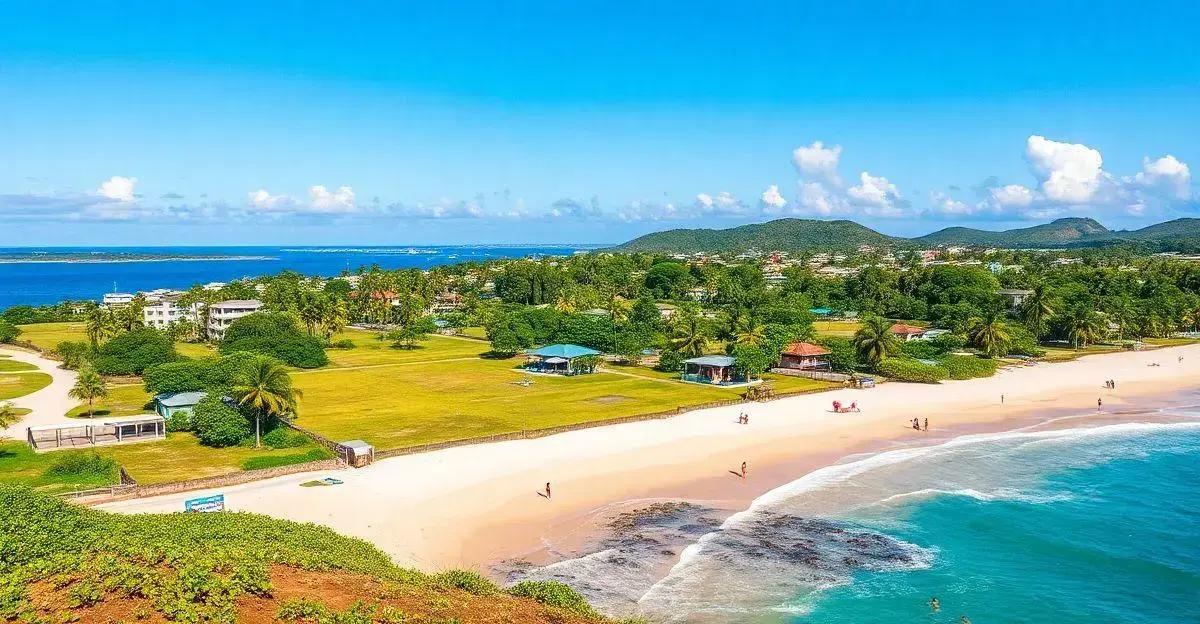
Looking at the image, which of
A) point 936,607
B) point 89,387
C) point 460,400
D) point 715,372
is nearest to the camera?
point 936,607

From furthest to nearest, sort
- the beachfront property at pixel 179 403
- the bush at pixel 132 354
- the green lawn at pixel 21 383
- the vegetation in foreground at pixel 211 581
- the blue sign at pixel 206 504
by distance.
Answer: the bush at pixel 132 354 → the green lawn at pixel 21 383 → the beachfront property at pixel 179 403 → the blue sign at pixel 206 504 → the vegetation in foreground at pixel 211 581

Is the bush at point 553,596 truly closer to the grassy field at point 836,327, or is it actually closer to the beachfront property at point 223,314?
the grassy field at point 836,327

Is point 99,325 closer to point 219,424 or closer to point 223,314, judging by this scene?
point 223,314

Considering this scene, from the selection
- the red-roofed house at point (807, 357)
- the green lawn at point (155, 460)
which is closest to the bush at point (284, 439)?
the green lawn at point (155, 460)

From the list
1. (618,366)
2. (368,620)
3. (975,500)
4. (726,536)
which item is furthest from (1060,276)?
(368,620)

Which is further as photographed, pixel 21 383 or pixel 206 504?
pixel 21 383

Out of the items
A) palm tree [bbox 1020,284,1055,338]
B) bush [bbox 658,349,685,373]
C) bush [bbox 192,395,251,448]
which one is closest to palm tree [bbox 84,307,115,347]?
bush [bbox 192,395,251,448]

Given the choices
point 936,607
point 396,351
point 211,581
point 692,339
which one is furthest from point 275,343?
point 936,607
